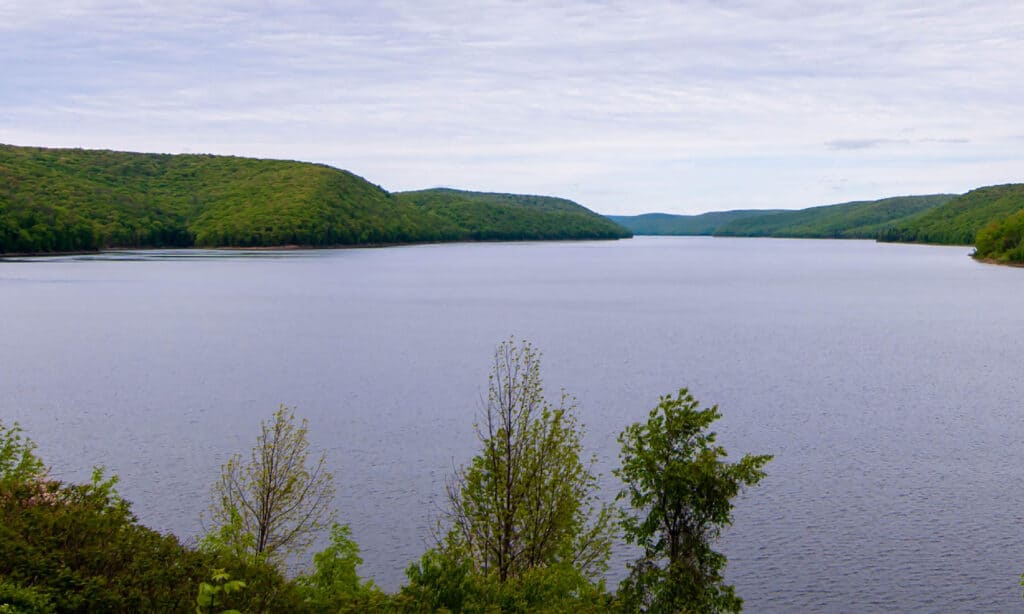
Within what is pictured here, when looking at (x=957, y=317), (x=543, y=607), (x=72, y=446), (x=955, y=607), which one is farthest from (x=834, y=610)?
(x=957, y=317)

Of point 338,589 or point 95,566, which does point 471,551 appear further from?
point 95,566

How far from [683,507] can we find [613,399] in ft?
104

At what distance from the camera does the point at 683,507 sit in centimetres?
2306

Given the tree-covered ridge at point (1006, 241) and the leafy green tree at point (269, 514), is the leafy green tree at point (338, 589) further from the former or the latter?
the tree-covered ridge at point (1006, 241)

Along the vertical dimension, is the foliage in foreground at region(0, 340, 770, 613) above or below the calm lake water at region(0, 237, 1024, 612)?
above

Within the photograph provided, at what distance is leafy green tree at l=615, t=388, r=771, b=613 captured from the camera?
22406mm

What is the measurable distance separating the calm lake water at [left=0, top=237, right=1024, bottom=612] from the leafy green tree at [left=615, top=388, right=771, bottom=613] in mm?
5321

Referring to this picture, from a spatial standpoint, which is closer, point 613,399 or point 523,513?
point 523,513

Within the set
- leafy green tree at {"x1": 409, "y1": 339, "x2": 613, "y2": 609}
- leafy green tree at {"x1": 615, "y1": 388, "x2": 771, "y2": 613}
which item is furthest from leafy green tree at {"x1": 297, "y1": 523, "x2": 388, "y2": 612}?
leafy green tree at {"x1": 615, "y1": 388, "x2": 771, "y2": 613}

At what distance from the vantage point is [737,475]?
72.2 feet

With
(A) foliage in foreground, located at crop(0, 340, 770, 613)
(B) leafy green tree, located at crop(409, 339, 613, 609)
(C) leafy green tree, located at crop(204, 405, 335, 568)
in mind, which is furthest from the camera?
(B) leafy green tree, located at crop(409, 339, 613, 609)

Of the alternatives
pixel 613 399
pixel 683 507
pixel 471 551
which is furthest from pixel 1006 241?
pixel 471 551

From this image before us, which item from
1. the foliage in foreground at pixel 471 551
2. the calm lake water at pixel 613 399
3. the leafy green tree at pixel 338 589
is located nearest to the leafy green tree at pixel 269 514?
the foliage in foreground at pixel 471 551

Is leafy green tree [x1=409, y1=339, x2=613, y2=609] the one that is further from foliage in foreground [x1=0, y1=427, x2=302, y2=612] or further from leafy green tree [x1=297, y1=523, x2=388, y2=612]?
foliage in foreground [x1=0, y1=427, x2=302, y2=612]
